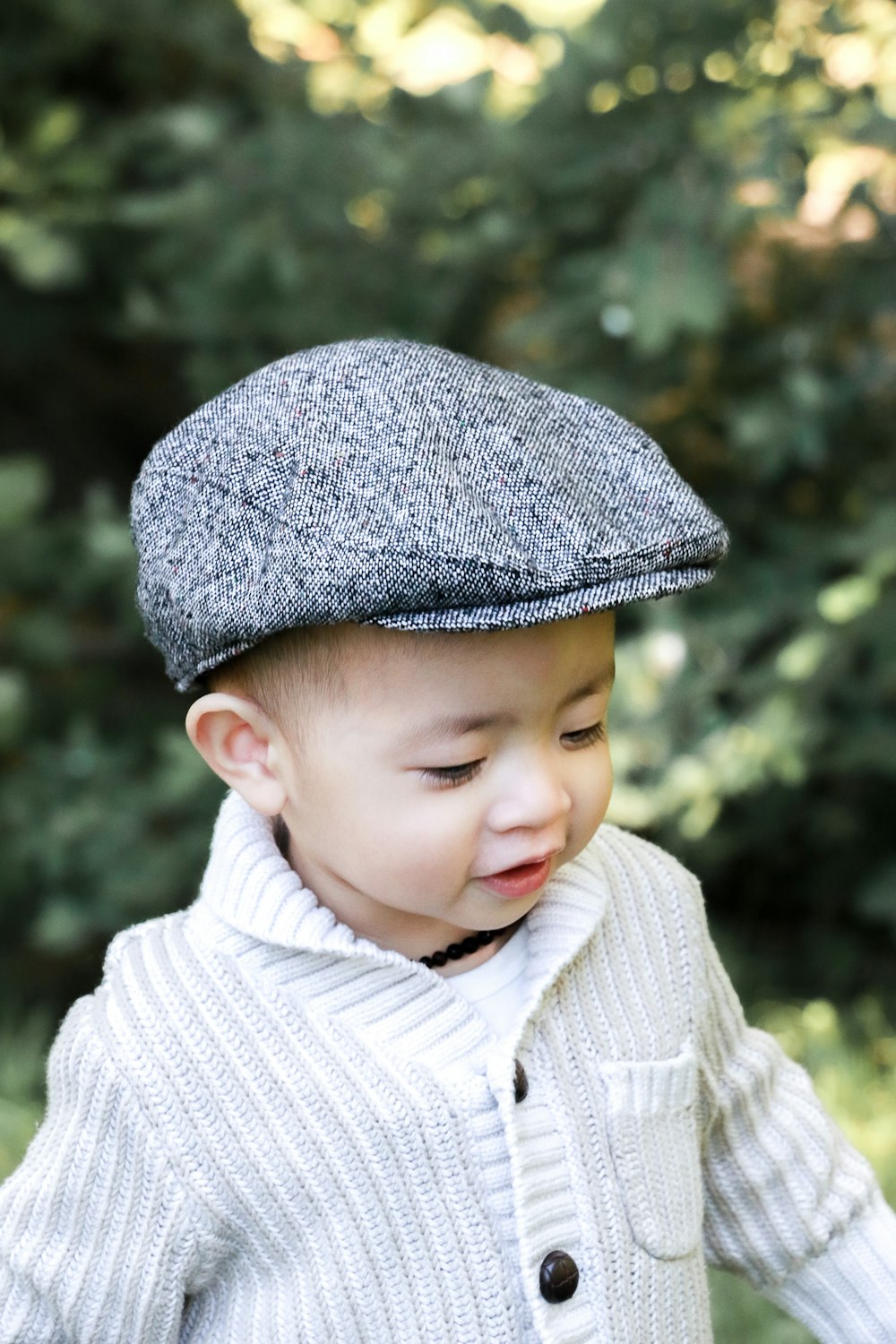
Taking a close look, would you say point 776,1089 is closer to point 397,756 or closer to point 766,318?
point 397,756

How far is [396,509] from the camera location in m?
0.92

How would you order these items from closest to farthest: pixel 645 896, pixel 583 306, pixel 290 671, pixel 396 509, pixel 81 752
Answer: pixel 396 509 < pixel 290 671 < pixel 645 896 < pixel 583 306 < pixel 81 752

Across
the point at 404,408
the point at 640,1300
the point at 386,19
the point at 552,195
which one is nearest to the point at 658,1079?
the point at 640,1300

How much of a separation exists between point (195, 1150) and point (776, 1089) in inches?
22.7

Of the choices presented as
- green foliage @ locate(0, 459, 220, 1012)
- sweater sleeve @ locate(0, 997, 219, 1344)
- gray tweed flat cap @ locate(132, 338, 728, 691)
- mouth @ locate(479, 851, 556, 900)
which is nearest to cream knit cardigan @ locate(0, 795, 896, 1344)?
sweater sleeve @ locate(0, 997, 219, 1344)

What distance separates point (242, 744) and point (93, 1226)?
0.37 m

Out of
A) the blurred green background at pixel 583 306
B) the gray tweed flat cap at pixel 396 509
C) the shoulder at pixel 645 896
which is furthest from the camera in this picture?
the blurred green background at pixel 583 306

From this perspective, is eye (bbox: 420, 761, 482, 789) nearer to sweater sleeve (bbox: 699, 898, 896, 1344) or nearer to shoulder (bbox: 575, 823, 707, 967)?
shoulder (bbox: 575, 823, 707, 967)

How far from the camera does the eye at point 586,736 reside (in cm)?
106

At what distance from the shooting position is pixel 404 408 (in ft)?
3.23

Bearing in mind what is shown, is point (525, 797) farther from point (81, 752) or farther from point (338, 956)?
point (81, 752)

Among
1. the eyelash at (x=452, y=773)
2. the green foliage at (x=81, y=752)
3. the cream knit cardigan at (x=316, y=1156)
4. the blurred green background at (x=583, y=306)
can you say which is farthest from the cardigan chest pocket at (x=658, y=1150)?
the green foliage at (x=81, y=752)

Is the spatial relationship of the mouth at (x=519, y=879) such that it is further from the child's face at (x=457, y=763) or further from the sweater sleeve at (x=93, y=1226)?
the sweater sleeve at (x=93, y=1226)

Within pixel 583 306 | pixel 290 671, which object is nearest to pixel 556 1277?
pixel 290 671
